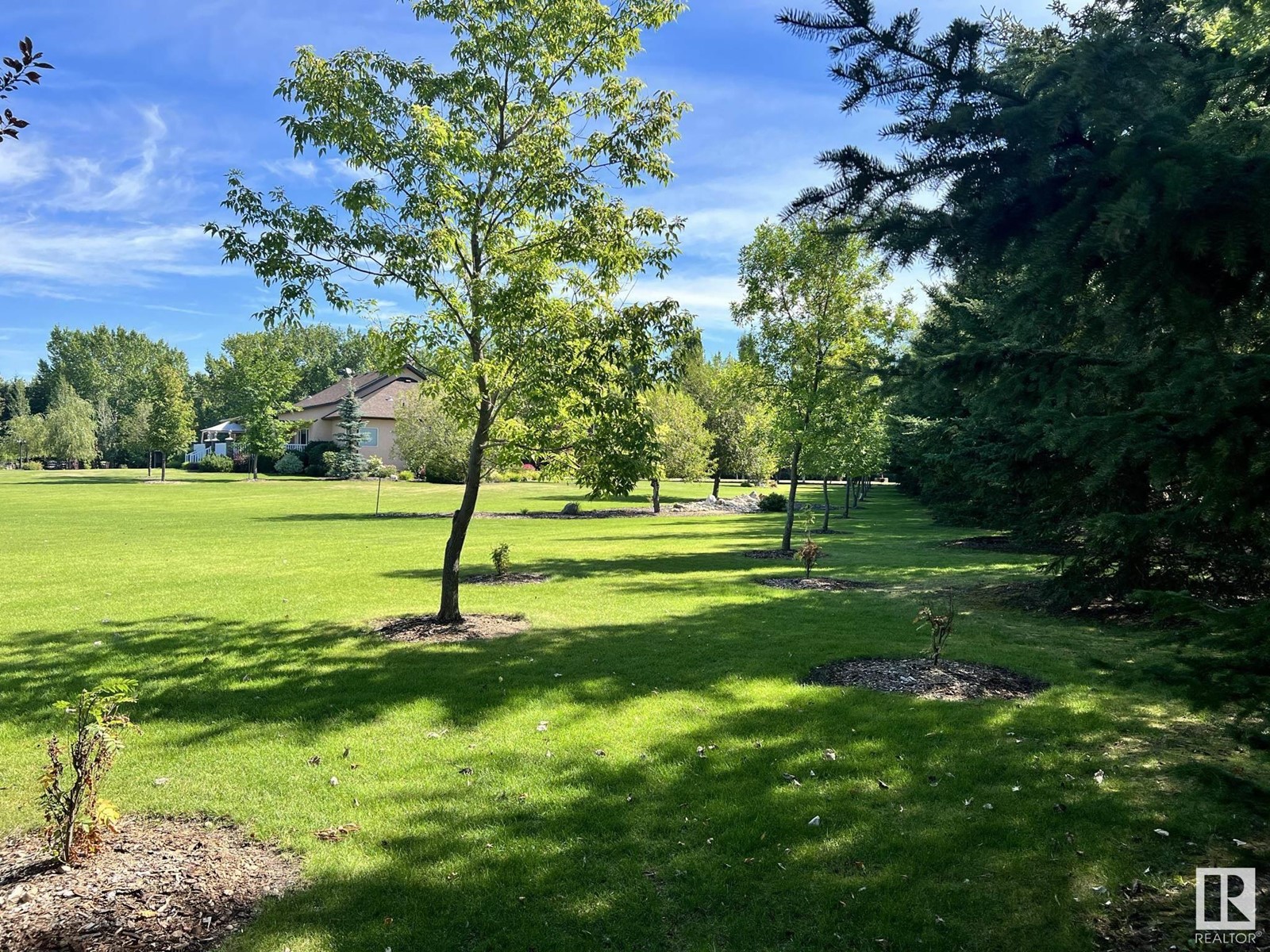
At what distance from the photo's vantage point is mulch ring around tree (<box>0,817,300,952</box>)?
10.7ft

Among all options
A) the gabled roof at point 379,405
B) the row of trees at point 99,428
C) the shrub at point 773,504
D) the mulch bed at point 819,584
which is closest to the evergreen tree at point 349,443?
the gabled roof at point 379,405

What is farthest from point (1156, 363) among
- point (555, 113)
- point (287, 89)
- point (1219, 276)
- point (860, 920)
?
point (287, 89)

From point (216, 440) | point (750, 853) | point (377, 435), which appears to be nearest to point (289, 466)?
point (377, 435)

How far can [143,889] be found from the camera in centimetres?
361

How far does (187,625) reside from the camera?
371 inches

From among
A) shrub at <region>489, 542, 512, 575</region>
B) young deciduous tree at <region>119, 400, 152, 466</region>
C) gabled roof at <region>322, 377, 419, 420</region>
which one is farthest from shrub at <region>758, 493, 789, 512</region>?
young deciduous tree at <region>119, 400, 152, 466</region>

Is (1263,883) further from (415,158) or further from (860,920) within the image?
(415,158)

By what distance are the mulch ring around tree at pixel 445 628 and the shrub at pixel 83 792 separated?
4841 millimetres

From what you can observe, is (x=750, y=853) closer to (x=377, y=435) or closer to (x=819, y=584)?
(x=819, y=584)

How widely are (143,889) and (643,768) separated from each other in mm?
2913

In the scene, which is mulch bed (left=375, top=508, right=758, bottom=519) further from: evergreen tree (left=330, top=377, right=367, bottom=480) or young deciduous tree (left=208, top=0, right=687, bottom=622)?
evergreen tree (left=330, top=377, right=367, bottom=480)

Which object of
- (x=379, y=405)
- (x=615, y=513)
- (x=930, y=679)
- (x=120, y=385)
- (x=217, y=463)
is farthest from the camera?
(x=120, y=385)

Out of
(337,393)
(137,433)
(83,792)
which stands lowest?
(83,792)

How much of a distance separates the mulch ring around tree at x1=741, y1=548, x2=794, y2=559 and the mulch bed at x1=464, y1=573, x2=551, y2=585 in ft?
18.7
